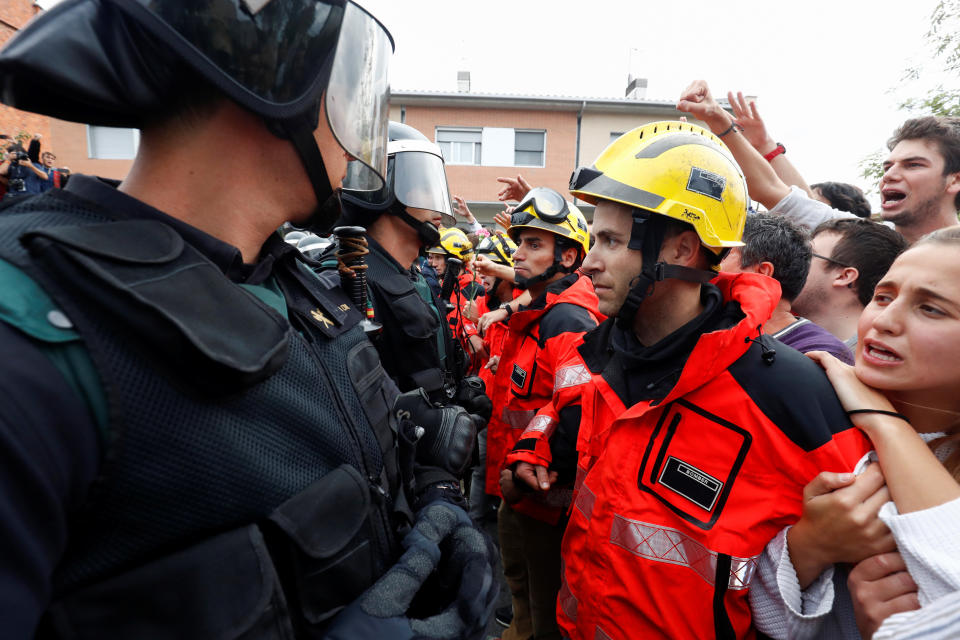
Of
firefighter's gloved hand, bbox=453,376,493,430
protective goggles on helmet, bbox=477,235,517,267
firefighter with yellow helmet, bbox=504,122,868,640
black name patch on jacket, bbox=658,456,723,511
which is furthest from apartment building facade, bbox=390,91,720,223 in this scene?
black name patch on jacket, bbox=658,456,723,511

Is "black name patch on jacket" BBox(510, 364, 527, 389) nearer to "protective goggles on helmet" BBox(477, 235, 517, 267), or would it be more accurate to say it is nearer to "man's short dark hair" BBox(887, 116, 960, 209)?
"man's short dark hair" BBox(887, 116, 960, 209)

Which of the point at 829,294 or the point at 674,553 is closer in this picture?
the point at 674,553

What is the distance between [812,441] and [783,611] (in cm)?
59

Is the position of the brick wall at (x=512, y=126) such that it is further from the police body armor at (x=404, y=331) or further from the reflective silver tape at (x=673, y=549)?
the reflective silver tape at (x=673, y=549)

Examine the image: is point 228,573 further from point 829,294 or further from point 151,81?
point 829,294

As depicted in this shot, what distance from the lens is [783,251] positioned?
277 cm

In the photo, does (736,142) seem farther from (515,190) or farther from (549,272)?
(515,190)

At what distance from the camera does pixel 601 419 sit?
84.7 inches

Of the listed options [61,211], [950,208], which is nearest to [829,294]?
[950,208]

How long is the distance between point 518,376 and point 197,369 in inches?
114

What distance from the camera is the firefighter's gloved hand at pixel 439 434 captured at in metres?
1.83

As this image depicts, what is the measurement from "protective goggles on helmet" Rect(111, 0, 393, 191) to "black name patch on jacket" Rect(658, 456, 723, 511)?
1.57 m

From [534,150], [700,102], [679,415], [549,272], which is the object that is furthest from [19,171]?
[534,150]

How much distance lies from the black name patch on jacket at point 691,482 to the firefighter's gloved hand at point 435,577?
2.60 feet
